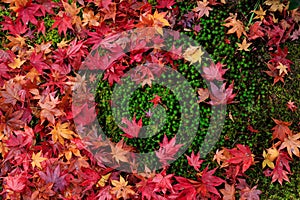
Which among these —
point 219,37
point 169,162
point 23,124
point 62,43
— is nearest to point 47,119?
point 23,124

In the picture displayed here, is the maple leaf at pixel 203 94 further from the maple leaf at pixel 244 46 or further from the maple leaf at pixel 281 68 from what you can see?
the maple leaf at pixel 281 68

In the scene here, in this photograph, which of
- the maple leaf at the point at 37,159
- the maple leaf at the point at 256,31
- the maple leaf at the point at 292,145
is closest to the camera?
the maple leaf at the point at 292,145

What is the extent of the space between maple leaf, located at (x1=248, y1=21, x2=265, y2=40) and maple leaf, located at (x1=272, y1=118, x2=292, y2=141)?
1.56ft

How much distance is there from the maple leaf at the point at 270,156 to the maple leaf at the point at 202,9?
0.83 metres

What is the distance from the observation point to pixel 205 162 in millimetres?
2092

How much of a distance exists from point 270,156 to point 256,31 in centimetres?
69

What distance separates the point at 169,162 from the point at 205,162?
0.20 meters

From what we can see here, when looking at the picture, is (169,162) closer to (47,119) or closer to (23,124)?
(47,119)

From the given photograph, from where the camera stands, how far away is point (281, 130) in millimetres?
1998

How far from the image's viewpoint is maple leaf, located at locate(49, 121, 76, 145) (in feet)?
7.02

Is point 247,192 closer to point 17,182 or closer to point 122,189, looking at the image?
point 122,189

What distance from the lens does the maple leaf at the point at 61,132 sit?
7.02 ft

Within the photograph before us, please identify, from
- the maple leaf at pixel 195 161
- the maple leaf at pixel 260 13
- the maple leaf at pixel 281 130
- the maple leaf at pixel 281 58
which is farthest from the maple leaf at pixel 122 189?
the maple leaf at pixel 260 13

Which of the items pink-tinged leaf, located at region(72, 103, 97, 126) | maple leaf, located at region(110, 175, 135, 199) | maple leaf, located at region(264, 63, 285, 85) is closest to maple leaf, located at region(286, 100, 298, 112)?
maple leaf, located at region(264, 63, 285, 85)
